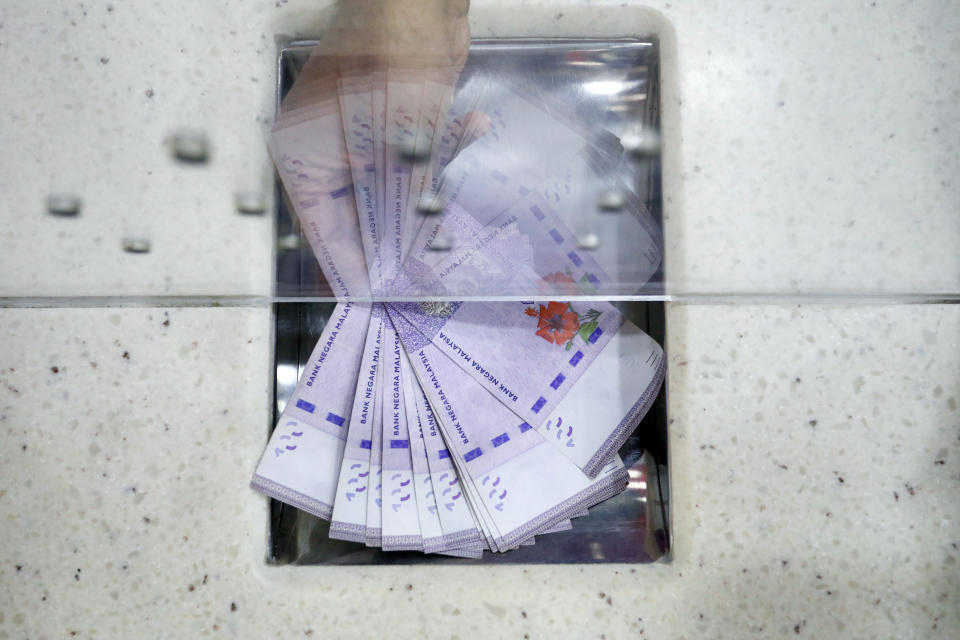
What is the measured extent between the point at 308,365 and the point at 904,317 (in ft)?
1.77

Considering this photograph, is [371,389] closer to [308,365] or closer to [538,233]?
[308,365]

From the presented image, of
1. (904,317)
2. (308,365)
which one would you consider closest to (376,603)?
(308,365)

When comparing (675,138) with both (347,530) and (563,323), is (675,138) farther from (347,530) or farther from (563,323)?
(347,530)

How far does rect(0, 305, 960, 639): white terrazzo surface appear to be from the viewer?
542 mm

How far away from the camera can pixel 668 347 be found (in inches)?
22.1

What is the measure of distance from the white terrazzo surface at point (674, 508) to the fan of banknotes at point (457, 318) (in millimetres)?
44

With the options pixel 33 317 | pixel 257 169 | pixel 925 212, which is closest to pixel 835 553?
pixel 925 212

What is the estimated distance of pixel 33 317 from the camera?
570 millimetres

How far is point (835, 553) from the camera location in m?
0.54

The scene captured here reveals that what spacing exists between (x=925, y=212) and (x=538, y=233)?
13.5 inches

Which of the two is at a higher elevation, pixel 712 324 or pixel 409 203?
pixel 409 203

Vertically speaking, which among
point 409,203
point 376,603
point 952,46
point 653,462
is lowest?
point 376,603

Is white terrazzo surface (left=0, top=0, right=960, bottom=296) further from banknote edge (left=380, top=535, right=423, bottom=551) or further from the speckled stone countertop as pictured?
banknote edge (left=380, top=535, right=423, bottom=551)

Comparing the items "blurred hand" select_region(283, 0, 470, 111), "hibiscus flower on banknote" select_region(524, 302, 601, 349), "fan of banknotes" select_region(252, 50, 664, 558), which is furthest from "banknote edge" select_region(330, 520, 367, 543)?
"blurred hand" select_region(283, 0, 470, 111)
